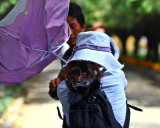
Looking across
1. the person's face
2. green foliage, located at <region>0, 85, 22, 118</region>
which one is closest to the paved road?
green foliage, located at <region>0, 85, 22, 118</region>

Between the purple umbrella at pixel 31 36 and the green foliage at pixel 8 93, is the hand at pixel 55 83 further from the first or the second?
the green foliage at pixel 8 93

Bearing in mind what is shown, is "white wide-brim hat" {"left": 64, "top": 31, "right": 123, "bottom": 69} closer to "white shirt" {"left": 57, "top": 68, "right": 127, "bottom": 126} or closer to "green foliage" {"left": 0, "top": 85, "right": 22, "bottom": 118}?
"white shirt" {"left": 57, "top": 68, "right": 127, "bottom": 126}

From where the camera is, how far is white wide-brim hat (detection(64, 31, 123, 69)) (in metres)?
2.14

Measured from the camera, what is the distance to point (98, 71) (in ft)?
6.97

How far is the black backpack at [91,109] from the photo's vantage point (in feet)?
6.66

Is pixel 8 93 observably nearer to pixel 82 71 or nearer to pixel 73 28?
pixel 73 28

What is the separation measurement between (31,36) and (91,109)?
100cm

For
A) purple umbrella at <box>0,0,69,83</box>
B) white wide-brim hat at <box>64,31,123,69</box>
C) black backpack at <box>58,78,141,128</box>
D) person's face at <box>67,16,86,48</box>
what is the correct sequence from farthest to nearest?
person's face at <box>67,16,86,48</box>
purple umbrella at <box>0,0,69,83</box>
white wide-brim hat at <box>64,31,123,69</box>
black backpack at <box>58,78,141,128</box>

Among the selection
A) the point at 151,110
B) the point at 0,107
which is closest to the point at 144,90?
the point at 151,110

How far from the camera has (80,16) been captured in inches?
125

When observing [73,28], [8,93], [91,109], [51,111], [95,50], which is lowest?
[8,93]

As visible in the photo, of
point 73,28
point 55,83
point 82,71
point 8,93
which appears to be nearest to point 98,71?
point 82,71

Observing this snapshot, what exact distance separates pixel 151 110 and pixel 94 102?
27.0ft

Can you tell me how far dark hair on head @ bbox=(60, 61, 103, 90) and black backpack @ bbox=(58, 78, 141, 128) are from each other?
5 cm
